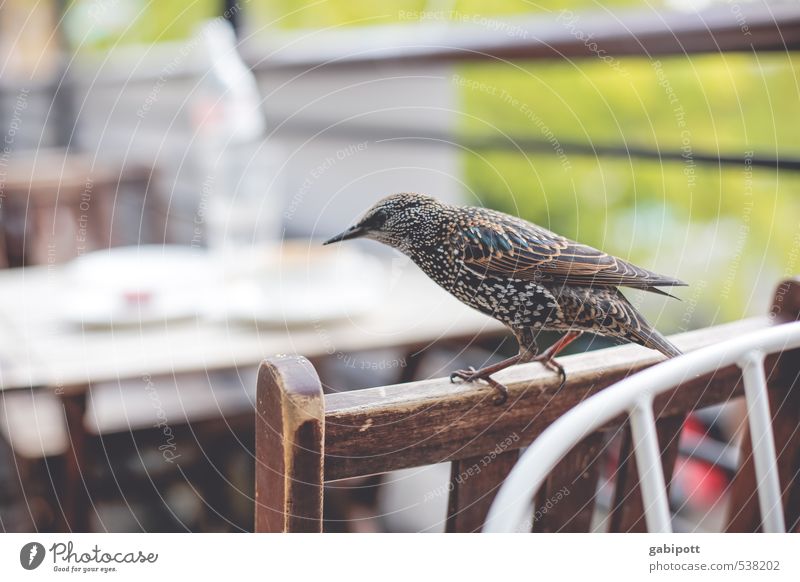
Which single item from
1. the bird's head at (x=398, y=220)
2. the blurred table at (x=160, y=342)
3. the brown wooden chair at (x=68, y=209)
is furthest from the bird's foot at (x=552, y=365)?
the brown wooden chair at (x=68, y=209)

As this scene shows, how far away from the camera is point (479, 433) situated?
1.67 ft

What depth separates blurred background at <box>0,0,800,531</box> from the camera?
84 cm

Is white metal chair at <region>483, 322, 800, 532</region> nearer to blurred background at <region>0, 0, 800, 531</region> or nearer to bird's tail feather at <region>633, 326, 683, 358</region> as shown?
bird's tail feather at <region>633, 326, 683, 358</region>

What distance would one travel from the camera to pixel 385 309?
1.21 meters

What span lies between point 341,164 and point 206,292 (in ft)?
0.96

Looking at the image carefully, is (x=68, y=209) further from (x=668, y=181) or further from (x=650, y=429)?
(x=650, y=429)

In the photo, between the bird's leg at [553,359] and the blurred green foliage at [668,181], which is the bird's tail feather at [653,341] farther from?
the blurred green foliage at [668,181]

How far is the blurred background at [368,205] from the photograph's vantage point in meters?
0.84

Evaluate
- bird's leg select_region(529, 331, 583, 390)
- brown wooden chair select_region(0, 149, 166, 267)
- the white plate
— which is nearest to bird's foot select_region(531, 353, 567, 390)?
bird's leg select_region(529, 331, 583, 390)

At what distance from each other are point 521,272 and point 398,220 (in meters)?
0.09

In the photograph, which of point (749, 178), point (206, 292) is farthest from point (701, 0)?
point (206, 292)
